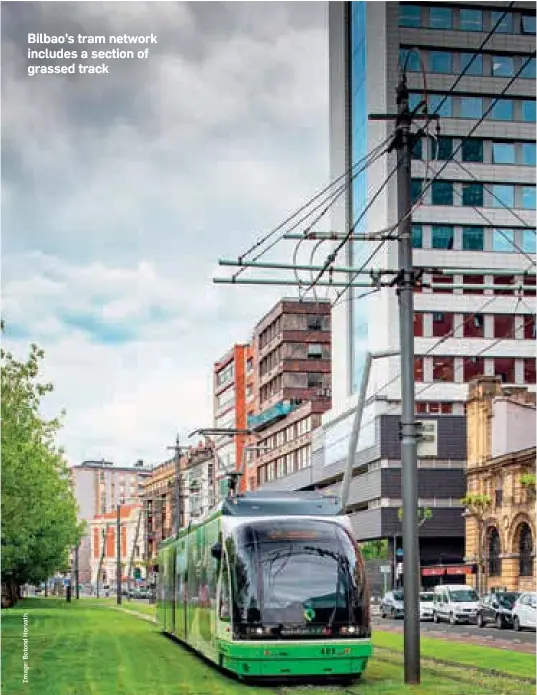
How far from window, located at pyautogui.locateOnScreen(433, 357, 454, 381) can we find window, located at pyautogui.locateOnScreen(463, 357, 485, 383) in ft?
3.68

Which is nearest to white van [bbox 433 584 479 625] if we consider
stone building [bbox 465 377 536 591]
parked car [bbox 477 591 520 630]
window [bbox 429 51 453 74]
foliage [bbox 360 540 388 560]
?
parked car [bbox 477 591 520 630]

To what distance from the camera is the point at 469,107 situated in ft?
325

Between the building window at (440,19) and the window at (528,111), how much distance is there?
824 cm

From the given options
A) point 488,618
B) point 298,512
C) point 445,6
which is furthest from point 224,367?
point 298,512

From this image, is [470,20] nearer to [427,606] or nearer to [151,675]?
[427,606]

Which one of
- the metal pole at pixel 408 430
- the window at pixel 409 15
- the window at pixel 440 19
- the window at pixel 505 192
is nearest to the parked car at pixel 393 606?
the window at pixel 505 192

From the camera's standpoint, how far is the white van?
60.6m

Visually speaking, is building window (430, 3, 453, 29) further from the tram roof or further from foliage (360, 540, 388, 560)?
the tram roof

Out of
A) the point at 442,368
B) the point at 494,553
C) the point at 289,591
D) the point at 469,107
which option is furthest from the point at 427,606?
the point at 289,591

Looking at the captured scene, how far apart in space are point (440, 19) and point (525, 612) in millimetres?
57665

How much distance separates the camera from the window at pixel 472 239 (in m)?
99.8

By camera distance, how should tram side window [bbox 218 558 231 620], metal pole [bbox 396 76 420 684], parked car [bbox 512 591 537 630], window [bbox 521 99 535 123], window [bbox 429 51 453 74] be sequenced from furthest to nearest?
window [bbox 521 99 535 123], window [bbox 429 51 453 74], parked car [bbox 512 591 537 630], tram side window [bbox 218 558 231 620], metal pole [bbox 396 76 420 684]

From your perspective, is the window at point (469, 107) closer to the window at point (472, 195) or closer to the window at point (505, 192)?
the window at point (472, 195)

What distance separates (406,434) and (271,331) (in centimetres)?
11568
